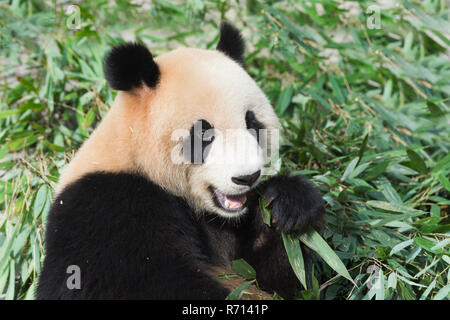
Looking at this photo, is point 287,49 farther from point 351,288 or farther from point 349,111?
point 351,288

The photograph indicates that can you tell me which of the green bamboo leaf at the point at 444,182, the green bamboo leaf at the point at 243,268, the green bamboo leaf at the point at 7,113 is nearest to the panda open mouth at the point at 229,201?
the green bamboo leaf at the point at 243,268

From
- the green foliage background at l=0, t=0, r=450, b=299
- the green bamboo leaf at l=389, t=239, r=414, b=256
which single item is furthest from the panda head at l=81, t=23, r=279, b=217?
the green bamboo leaf at l=389, t=239, r=414, b=256

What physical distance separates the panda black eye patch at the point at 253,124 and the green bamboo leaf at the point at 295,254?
1.66ft

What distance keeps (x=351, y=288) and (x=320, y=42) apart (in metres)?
2.46

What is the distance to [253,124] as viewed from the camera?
289cm

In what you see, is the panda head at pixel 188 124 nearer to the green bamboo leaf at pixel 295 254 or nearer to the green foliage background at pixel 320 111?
the green bamboo leaf at pixel 295 254

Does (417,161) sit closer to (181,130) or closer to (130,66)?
(181,130)

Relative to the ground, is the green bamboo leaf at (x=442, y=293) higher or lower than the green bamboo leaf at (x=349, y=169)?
lower

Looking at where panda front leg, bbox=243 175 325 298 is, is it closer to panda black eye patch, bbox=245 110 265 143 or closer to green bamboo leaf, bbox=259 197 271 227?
green bamboo leaf, bbox=259 197 271 227

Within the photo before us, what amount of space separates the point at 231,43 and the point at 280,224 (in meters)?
1.05

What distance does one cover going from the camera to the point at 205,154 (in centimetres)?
272

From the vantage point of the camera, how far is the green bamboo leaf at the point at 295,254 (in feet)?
9.11
